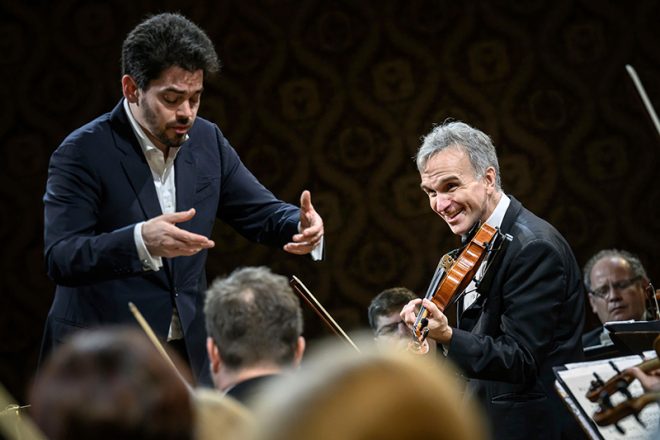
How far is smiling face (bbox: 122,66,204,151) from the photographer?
2.53m

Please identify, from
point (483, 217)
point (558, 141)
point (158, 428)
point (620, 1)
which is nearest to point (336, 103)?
point (558, 141)

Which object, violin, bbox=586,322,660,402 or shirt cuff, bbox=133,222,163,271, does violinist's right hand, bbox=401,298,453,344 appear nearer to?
violin, bbox=586,322,660,402

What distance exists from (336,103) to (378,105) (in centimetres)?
21

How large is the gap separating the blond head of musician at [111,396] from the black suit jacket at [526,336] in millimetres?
1708

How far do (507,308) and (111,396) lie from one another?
1.93 m

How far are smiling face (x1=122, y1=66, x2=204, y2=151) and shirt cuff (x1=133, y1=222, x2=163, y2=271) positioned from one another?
1.07ft

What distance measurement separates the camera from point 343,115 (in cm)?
475

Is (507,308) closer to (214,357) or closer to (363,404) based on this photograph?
(214,357)

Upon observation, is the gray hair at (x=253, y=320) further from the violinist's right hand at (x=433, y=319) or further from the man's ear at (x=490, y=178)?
the man's ear at (x=490, y=178)

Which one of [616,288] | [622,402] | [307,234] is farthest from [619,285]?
[622,402]

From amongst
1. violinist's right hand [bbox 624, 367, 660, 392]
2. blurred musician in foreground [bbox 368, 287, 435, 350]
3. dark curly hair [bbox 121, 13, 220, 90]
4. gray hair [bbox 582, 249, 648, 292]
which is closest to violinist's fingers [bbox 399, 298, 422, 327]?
blurred musician in foreground [bbox 368, 287, 435, 350]

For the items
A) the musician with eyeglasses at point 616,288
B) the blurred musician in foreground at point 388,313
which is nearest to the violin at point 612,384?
the blurred musician in foreground at point 388,313

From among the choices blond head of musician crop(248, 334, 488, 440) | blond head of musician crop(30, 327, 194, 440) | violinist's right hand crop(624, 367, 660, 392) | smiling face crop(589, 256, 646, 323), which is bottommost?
smiling face crop(589, 256, 646, 323)

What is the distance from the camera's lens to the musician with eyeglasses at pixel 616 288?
4.16 metres
